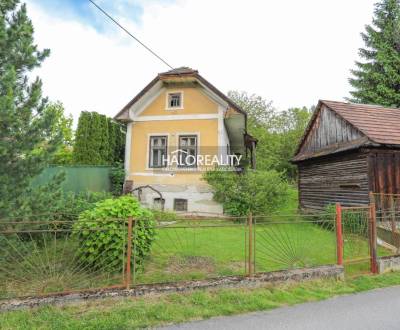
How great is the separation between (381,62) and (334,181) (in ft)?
43.1

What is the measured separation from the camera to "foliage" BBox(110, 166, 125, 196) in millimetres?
11859

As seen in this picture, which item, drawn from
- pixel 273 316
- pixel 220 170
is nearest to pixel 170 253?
pixel 273 316

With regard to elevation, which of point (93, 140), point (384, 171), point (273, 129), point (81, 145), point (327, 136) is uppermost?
point (273, 129)

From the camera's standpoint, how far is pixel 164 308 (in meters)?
3.46

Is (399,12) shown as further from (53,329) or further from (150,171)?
(53,329)

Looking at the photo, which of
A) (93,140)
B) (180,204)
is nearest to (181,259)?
(180,204)

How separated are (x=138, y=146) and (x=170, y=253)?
23.7 ft

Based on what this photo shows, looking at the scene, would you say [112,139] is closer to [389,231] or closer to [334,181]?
[334,181]

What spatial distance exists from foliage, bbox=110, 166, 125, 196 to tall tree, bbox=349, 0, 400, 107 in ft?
54.7

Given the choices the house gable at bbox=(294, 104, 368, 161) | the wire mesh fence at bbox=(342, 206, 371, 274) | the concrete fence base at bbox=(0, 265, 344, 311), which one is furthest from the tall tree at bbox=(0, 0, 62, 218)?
the house gable at bbox=(294, 104, 368, 161)

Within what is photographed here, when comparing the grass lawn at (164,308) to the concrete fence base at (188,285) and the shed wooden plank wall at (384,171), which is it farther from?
the shed wooden plank wall at (384,171)

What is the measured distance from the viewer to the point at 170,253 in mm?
5660

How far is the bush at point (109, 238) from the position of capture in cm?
422

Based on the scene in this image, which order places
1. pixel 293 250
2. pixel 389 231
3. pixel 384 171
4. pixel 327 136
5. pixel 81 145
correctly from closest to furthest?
pixel 293 250, pixel 389 231, pixel 384 171, pixel 327 136, pixel 81 145
